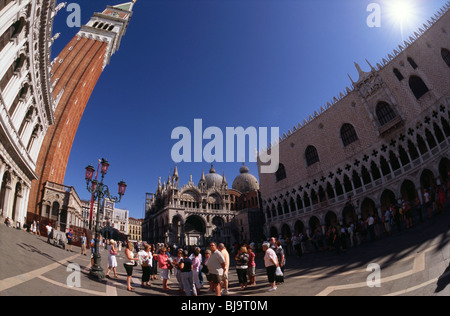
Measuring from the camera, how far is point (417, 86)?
855 inches

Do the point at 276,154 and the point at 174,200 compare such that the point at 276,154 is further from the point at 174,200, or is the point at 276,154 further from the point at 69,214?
the point at 69,214

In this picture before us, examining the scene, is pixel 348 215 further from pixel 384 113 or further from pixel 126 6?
pixel 126 6

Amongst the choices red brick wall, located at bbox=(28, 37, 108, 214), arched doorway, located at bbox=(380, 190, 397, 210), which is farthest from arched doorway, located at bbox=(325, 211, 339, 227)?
red brick wall, located at bbox=(28, 37, 108, 214)

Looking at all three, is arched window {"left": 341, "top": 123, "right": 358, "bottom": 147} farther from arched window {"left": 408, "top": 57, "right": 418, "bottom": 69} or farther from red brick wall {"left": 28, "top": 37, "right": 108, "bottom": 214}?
red brick wall {"left": 28, "top": 37, "right": 108, "bottom": 214}

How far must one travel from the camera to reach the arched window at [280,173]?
1376 inches

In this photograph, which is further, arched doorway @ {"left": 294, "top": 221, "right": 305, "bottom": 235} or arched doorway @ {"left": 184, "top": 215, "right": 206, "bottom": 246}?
arched doorway @ {"left": 184, "top": 215, "right": 206, "bottom": 246}

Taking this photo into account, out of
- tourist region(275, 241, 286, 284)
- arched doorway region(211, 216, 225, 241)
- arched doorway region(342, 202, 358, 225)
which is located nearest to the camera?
tourist region(275, 241, 286, 284)

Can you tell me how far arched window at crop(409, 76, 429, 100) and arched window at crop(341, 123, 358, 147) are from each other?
6.49m

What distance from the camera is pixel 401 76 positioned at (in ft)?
75.1

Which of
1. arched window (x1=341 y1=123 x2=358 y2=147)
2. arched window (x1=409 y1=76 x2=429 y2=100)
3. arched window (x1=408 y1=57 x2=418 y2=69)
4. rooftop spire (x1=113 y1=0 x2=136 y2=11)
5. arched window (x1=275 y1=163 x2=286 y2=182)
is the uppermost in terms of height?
rooftop spire (x1=113 y1=0 x2=136 y2=11)

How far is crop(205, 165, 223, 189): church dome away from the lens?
56.4 meters

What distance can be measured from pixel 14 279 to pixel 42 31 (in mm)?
17488

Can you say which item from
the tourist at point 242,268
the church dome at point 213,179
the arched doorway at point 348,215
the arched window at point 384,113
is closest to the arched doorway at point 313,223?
the arched doorway at point 348,215

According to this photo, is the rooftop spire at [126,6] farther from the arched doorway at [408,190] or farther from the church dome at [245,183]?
the arched doorway at [408,190]
